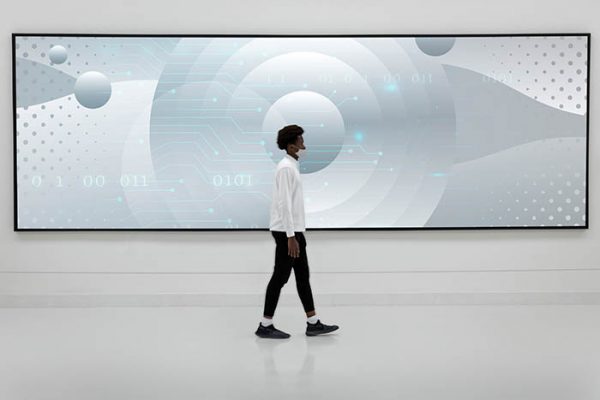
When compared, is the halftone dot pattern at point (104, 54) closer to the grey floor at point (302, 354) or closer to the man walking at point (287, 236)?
the man walking at point (287, 236)

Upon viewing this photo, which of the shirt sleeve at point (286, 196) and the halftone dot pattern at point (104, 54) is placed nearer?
the shirt sleeve at point (286, 196)

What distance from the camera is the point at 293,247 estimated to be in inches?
218

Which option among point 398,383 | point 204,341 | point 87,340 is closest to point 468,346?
point 398,383

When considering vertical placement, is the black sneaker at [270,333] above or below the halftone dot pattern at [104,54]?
below

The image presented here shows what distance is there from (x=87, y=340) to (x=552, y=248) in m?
3.85

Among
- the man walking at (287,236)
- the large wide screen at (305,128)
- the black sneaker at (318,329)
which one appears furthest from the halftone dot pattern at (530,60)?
the black sneaker at (318,329)

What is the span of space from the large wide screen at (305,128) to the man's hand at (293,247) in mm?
1391

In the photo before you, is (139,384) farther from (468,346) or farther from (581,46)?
(581,46)

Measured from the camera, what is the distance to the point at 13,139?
22.6 ft

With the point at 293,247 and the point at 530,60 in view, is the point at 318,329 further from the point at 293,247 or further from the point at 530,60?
the point at 530,60

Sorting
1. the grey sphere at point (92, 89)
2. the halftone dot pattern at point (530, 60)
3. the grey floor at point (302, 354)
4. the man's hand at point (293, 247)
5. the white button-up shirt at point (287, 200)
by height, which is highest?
the halftone dot pattern at point (530, 60)

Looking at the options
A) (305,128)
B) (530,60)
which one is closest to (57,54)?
(305,128)

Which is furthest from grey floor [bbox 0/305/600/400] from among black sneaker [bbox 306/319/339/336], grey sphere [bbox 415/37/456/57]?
grey sphere [bbox 415/37/456/57]

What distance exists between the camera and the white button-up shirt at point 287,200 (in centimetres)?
559
